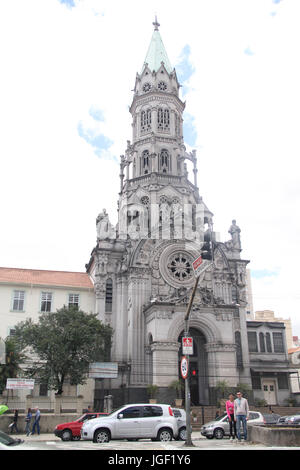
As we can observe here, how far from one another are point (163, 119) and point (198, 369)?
3413 cm

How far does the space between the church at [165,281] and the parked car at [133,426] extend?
18475 mm

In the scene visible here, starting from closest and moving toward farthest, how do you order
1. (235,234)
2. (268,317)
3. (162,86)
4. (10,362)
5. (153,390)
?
1. (10,362)
2. (153,390)
3. (235,234)
4. (162,86)
5. (268,317)

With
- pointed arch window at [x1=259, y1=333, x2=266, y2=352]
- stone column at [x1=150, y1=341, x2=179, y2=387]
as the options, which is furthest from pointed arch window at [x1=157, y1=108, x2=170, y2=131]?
stone column at [x1=150, y1=341, x2=179, y2=387]

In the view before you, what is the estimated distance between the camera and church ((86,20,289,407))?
42.1 metres

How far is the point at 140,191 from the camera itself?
185 feet

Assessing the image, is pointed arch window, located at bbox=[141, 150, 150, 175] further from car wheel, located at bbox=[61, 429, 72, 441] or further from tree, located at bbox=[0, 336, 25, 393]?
car wheel, located at bbox=[61, 429, 72, 441]

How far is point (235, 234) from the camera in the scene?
54250mm

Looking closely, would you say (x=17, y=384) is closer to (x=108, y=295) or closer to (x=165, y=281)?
(x=108, y=295)

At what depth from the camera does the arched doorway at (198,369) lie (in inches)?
1706

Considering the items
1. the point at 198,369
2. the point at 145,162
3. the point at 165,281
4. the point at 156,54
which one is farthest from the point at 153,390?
the point at 156,54

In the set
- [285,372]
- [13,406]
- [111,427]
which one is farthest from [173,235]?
[111,427]

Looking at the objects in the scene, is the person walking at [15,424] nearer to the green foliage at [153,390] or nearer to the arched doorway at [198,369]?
the green foliage at [153,390]

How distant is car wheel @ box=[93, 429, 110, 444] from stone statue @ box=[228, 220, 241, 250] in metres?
36.5

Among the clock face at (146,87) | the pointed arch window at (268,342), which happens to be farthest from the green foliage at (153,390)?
the clock face at (146,87)
